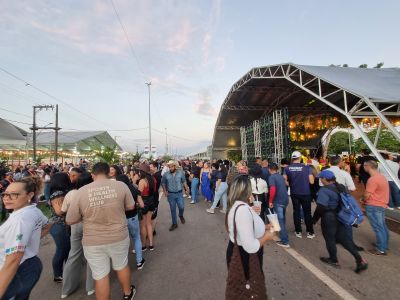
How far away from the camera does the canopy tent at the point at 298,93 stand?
888 centimetres

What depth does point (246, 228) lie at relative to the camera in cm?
185

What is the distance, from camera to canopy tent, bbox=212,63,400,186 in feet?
29.1

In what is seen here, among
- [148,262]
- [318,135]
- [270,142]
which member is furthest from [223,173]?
[318,135]

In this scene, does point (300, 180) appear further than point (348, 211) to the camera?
Yes

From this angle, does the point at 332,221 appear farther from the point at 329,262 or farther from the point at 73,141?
the point at 73,141

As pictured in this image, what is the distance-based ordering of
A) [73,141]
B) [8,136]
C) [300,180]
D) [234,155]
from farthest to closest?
[73,141]
[234,155]
[8,136]
[300,180]

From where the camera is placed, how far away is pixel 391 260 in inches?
151

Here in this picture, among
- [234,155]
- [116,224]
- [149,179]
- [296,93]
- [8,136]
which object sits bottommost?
[116,224]

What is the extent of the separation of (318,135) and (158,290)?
86.4ft

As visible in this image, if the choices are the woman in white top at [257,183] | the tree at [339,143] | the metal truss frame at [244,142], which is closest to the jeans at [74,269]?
the woman in white top at [257,183]

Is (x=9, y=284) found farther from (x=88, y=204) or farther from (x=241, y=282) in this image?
(x=241, y=282)

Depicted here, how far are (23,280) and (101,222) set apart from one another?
77 cm

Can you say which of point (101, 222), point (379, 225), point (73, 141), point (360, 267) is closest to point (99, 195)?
point (101, 222)

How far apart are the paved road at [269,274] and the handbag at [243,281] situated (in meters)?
1.33
